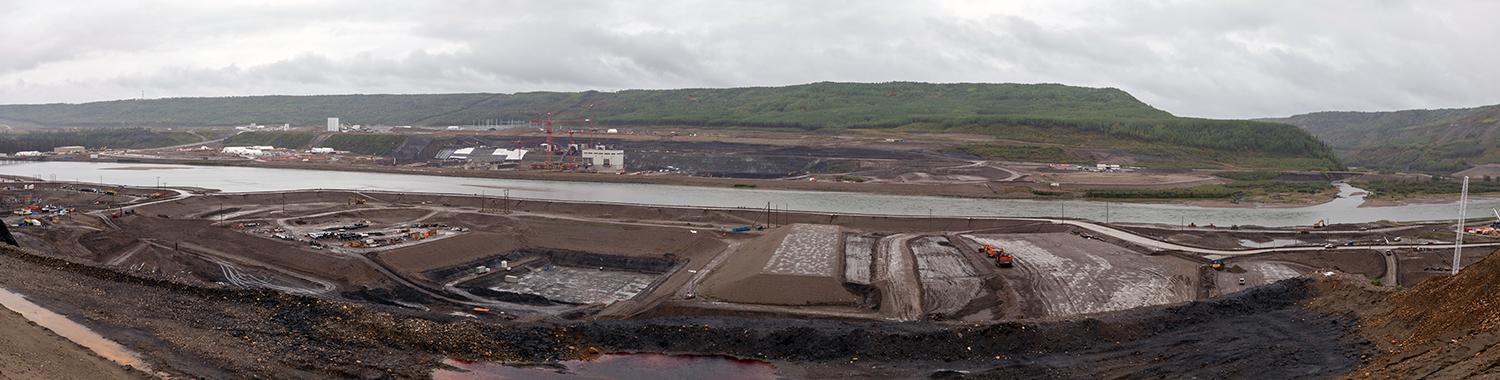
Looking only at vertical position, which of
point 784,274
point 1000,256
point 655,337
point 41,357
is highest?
point 41,357

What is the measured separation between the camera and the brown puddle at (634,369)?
723 inches

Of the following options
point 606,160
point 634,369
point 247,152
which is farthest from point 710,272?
point 247,152

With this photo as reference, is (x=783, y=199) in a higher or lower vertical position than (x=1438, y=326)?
lower

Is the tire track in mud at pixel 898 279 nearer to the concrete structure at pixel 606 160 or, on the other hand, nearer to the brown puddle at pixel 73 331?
the brown puddle at pixel 73 331

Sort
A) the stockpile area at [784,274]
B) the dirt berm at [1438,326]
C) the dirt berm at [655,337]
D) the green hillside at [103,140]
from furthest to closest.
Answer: the green hillside at [103,140] < the stockpile area at [784,274] < the dirt berm at [655,337] < the dirt berm at [1438,326]

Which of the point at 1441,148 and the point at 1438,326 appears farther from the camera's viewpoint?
the point at 1441,148

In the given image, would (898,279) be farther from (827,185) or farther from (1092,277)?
(827,185)

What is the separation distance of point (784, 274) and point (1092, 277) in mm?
11498

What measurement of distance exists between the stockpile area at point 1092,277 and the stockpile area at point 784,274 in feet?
Result: 20.4

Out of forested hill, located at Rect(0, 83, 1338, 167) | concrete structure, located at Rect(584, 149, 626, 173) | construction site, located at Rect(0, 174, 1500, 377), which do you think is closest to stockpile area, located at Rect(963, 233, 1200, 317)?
construction site, located at Rect(0, 174, 1500, 377)

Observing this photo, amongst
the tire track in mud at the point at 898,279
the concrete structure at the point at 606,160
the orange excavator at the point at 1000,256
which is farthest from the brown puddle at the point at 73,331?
the concrete structure at the point at 606,160

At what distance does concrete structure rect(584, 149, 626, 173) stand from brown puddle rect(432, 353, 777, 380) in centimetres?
7515

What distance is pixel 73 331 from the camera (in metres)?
17.2

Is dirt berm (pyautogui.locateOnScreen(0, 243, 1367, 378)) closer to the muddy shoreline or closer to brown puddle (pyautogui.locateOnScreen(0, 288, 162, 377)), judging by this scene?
brown puddle (pyautogui.locateOnScreen(0, 288, 162, 377))
